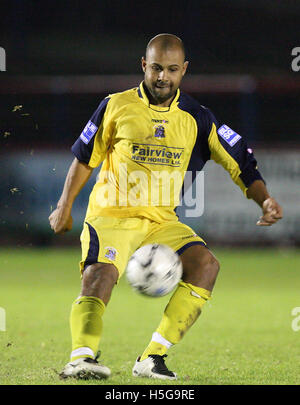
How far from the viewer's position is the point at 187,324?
4.88 metres

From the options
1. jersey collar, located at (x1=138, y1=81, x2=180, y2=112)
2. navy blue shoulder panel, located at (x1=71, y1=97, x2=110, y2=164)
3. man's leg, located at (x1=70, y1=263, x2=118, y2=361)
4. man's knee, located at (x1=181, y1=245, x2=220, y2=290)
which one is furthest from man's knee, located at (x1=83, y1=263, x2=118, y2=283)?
jersey collar, located at (x1=138, y1=81, x2=180, y2=112)

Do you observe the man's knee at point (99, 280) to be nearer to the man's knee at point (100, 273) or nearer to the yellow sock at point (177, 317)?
the man's knee at point (100, 273)

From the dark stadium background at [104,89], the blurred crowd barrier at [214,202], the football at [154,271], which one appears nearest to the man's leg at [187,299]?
the football at [154,271]

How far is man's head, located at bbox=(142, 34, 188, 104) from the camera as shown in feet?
16.0

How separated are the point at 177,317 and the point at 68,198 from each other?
3.20ft

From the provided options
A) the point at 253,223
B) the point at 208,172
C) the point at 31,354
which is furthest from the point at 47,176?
the point at 31,354

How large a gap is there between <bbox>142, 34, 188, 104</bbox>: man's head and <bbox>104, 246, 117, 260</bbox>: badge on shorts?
1009 mm

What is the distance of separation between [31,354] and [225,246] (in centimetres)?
→ 698

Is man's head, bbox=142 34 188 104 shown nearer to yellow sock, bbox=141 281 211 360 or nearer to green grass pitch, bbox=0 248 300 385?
yellow sock, bbox=141 281 211 360

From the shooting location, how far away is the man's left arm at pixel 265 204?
16.2ft

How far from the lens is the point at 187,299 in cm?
486

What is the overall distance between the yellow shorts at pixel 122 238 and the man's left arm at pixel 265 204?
439 mm

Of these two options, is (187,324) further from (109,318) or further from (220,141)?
(109,318)

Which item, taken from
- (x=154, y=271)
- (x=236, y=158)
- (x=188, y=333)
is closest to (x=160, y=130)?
(x=236, y=158)
